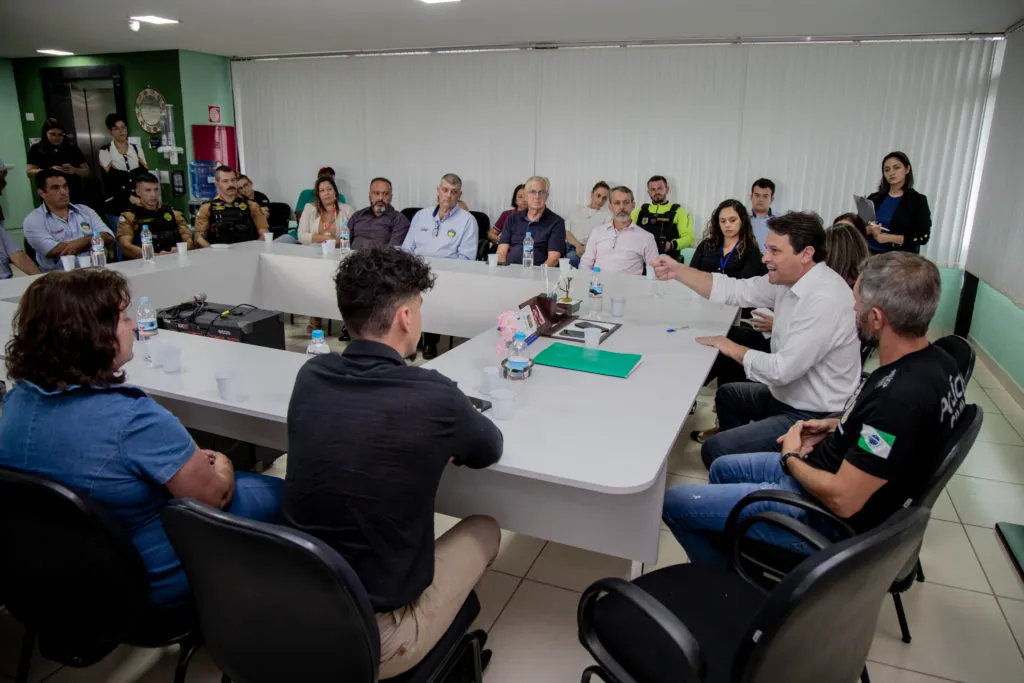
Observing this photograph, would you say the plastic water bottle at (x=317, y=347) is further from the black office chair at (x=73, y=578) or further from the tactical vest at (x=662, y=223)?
the tactical vest at (x=662, y=223)

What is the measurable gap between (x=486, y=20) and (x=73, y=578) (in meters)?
5.21

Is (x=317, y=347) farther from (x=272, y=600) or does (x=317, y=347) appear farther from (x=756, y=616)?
(x=756, y=616)

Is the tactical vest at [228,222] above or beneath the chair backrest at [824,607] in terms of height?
above

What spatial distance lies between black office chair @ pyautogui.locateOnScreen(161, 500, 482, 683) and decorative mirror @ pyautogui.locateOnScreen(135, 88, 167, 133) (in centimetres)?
830

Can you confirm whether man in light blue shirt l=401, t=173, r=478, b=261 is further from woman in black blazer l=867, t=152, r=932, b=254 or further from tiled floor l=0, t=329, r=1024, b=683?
woman in black blazer l=867, t=152, r=932, b=254

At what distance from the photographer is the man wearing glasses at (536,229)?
16.7ft

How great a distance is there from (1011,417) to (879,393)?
3170 mm

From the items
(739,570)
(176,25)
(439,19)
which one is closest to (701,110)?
(439,19)

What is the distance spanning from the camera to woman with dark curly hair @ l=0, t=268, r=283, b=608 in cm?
136

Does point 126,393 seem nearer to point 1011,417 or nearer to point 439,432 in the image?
point 439,432

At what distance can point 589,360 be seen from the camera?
2566mm

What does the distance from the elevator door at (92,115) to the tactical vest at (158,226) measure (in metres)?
4.32

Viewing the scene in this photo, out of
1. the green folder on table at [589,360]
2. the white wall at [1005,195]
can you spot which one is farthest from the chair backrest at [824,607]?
the white wall at [1005,195]

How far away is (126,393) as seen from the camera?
1.43 metres
